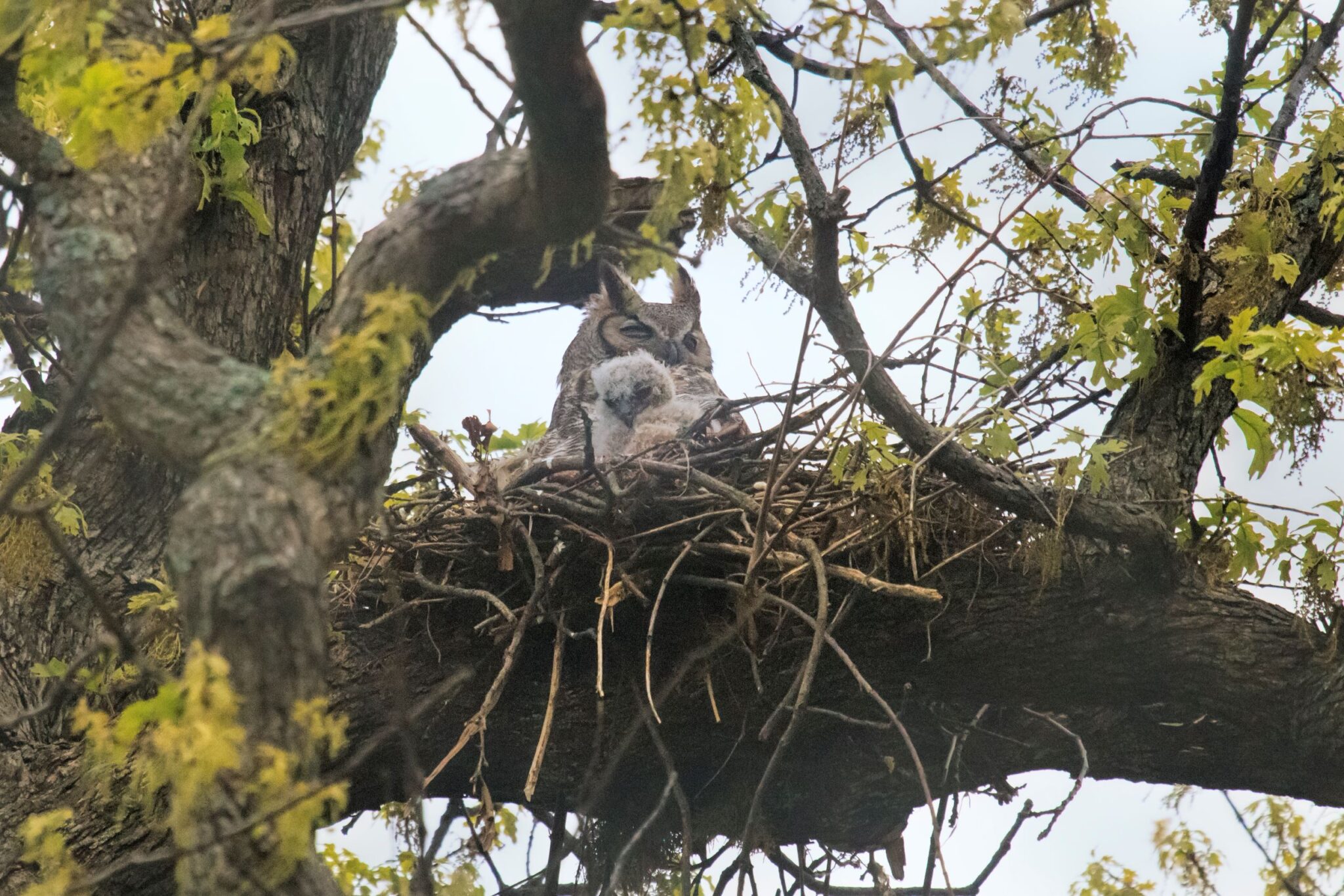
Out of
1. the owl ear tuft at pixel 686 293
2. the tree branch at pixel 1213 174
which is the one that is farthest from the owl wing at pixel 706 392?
the tree branch at pixel 1213 174

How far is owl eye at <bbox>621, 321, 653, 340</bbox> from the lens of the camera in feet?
18.8

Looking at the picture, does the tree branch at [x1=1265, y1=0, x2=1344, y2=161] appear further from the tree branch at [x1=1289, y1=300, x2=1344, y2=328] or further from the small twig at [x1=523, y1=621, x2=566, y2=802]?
the small twig at [x1=523, y1=621, x2=566, y2=802]

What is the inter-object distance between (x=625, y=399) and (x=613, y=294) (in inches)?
→ 55.0

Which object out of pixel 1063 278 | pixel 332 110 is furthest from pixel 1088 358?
pixel 332 110

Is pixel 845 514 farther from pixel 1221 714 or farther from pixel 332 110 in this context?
pixel 332 110

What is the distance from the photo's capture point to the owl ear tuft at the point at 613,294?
5.84 m

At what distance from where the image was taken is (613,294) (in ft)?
19.5

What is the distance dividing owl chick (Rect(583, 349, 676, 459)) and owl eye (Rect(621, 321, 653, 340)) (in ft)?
3.20

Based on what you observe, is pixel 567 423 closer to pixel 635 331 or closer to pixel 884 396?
pixel 635 331

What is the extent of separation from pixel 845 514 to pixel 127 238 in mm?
2133

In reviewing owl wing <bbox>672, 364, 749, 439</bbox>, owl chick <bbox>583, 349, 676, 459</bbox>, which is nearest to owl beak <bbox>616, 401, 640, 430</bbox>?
owl chick <bbox>583, 349, 676, 459</bbox>

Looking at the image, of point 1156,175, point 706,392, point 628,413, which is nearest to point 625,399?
point 628,413

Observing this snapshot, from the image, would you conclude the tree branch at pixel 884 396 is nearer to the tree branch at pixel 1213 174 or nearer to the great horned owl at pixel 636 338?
the tree branch at pixel 1213 174

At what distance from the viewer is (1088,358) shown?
3578 millimetres
